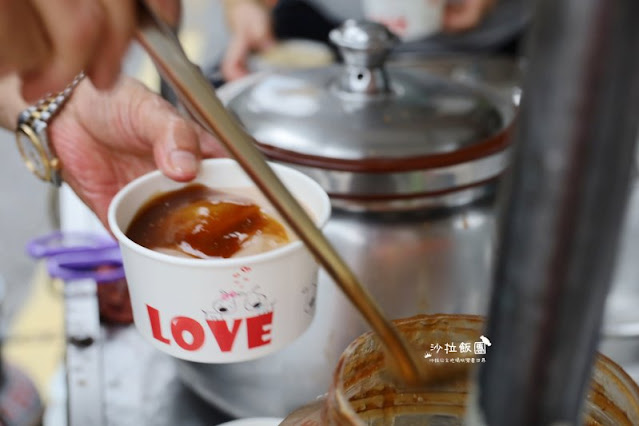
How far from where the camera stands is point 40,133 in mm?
1057

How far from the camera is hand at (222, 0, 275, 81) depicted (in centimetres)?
147

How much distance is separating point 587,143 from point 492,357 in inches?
4.4

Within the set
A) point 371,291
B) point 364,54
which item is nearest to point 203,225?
point 371,291

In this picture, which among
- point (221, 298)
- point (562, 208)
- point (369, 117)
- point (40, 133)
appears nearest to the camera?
point (562, 208)

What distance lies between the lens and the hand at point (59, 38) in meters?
0.52

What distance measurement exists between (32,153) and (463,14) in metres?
0.91

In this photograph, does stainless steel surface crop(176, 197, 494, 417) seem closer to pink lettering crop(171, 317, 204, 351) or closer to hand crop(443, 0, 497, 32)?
pink lettering crop(171, 317, 204, 351)

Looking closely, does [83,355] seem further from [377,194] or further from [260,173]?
[260,173]

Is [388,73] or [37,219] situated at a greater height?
[388,73]

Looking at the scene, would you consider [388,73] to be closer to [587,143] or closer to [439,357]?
[439,357]

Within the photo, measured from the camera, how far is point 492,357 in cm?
32

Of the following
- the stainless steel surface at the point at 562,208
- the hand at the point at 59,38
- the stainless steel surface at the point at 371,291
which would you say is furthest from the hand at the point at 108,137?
the stainless steel surface at the point at 562,208

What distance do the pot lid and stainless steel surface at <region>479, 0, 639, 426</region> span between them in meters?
0.56

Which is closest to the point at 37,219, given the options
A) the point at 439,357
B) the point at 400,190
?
the point at 400,190
